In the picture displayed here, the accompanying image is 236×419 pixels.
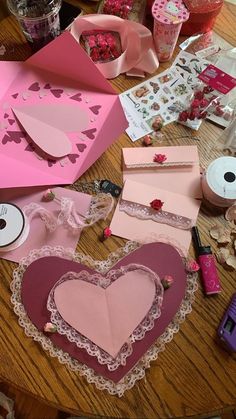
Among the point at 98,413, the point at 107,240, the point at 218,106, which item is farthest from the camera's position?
the point at 218,106

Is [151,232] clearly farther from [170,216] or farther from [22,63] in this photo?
[22,63]

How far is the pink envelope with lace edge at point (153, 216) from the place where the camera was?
81 cm

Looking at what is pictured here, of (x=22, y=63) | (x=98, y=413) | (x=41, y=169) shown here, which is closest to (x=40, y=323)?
(x=98, y=413)

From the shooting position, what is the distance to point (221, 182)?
0.80 metres

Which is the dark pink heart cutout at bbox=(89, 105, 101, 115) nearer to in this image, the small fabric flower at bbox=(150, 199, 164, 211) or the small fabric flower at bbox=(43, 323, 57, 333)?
the small fabric flower at bbox=(150, 199, 164, 211)

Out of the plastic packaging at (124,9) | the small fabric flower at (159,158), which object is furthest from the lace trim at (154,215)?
the plastic packaging at (124,9)

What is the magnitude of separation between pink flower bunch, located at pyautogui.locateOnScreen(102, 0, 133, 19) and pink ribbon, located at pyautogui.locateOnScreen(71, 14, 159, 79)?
0.04 m

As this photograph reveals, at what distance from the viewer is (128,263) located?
2.57 feet

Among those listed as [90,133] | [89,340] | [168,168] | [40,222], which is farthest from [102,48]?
[89,340]

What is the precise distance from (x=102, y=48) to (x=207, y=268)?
21.2 inches

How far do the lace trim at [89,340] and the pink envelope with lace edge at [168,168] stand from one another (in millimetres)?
181

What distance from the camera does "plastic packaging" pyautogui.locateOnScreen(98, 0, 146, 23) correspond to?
0.99m

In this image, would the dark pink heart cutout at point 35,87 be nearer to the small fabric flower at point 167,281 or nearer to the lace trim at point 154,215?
the lace trim at point 154,215

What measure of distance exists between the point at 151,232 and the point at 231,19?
570 millimetres
